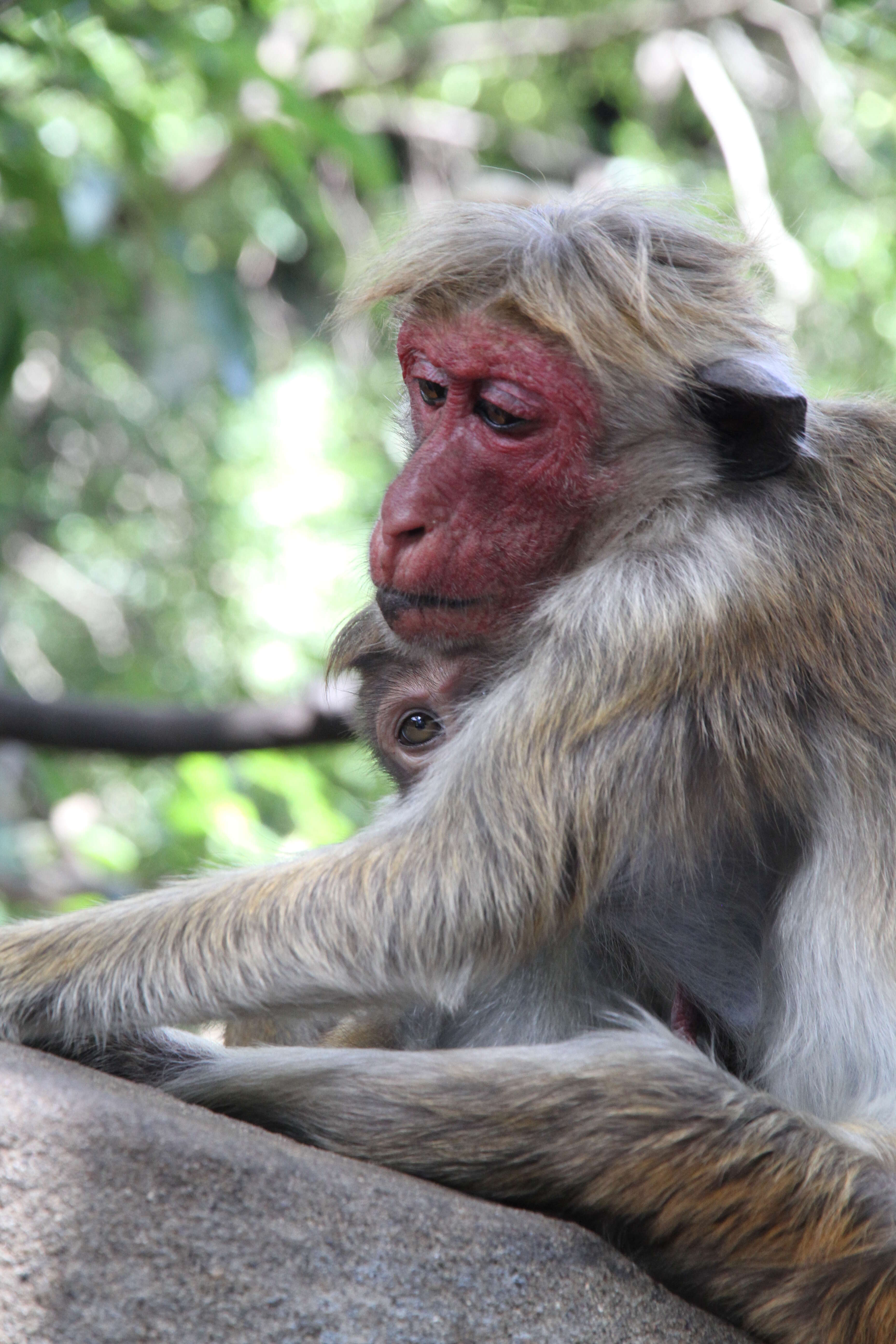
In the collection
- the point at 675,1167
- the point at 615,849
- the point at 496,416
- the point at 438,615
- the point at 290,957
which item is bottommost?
the point at 675,1167

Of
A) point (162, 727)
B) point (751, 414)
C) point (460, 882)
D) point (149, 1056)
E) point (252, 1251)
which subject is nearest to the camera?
point (252, 1251)

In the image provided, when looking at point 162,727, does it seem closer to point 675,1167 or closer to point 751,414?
point 751,414

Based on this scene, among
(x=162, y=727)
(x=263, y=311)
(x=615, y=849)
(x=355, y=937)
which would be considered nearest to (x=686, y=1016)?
(x=615, y=849)

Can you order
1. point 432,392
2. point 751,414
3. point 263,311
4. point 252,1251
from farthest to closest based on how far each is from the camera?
point 263,311 < point 432,392 < point 751,414 < point 252,1251

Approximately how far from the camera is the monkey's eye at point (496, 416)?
3.30 meters

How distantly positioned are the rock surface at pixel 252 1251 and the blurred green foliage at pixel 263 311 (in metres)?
4.20

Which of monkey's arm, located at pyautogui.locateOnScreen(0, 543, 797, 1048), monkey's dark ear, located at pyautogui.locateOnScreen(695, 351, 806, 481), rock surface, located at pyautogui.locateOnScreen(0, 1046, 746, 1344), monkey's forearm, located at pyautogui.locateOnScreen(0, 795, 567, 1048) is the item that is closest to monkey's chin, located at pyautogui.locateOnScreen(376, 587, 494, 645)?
monkey's arm, located at pyautogui.locateOnScreen(0, 543, 797, 1048)

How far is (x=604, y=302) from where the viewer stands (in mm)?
3342

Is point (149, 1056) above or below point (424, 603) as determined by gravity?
below

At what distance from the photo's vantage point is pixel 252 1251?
2301mm

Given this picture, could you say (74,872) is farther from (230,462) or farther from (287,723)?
(230,462)

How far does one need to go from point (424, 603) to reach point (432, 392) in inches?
21.9

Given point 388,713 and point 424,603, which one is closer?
point 424,603

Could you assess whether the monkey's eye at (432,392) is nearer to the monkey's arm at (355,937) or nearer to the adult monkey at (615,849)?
the adult monkey at (615,849)
